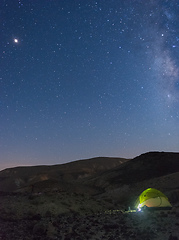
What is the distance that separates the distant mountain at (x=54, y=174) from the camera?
5250cm

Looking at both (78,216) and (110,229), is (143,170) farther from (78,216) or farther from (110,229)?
(110,229)

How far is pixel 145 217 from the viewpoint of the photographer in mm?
13453

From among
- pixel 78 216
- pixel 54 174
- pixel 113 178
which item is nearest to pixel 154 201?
pixel 78 216

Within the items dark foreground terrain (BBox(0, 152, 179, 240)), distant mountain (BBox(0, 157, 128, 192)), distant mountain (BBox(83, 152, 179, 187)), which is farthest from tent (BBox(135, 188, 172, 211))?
distant mountain (BBox(83, 152, 179, 187))

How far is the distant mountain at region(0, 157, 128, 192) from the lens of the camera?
52.5 m

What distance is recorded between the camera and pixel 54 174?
288 ft

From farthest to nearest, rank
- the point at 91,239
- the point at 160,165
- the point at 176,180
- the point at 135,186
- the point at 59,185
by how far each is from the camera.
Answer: the point at 160,165 < the point at 135,186 < the point at 59,185 < the point at 176,180 < the point at 91,239

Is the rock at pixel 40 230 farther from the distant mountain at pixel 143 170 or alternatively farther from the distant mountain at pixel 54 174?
the distant mountain at pixel 143 170

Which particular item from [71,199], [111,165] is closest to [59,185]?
[71,199]

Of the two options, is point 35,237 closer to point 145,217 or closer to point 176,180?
point 145,217

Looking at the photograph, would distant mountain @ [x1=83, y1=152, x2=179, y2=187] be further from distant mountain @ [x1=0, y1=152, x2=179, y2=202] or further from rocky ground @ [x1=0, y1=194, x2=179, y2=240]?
rocky ground @ [x1=0, y1=194, x2=179, y2=240]

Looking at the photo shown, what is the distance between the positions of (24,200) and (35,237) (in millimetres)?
12450

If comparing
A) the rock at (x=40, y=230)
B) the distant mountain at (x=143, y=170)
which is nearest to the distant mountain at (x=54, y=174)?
the distant mountain at (x=143, y=170)

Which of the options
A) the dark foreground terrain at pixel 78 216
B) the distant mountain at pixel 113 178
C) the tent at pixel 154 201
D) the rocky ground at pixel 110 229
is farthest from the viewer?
the distant mountain at pixel 113 178
